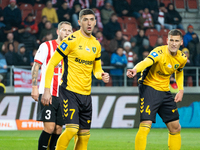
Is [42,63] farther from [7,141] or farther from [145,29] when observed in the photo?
[145,29]

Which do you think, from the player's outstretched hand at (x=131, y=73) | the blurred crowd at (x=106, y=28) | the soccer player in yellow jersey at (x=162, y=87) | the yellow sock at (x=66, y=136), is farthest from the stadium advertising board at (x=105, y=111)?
the yellow sock at (x=66, y=136)

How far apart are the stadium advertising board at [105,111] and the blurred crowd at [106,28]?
99 centimetres

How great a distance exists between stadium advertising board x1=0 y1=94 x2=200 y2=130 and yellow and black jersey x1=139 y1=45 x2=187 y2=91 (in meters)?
5.87

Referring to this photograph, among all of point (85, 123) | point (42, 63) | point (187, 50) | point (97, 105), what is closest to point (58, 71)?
point (42, 63)

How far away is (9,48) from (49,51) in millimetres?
7454

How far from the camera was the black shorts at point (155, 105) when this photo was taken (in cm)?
585

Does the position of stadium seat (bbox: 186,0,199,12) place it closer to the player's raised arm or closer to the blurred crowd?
the blurred crowd

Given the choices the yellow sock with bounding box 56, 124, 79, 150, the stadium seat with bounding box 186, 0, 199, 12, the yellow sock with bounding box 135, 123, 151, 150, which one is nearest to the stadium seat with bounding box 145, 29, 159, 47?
the stadium seat with bounding box 186, 0, 199, 12

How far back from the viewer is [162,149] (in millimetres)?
7500

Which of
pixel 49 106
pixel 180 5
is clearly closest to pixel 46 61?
pixel 49 106

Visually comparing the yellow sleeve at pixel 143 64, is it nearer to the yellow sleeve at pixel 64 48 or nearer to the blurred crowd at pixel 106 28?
the yellow sleeve at pixel 64 48

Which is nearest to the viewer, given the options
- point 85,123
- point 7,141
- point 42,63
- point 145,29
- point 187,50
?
point 85,123

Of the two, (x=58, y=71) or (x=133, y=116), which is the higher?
(x=58, y=71)

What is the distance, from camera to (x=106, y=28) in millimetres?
14914
